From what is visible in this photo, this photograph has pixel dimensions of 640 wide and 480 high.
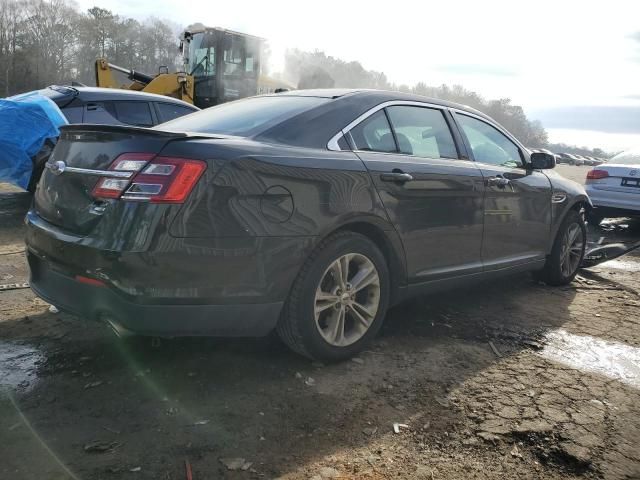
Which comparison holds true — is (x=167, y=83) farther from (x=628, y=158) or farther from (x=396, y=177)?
(x=396, y=177)

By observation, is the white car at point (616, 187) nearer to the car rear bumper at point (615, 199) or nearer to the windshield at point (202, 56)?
the car rear bumper at point (615, 199)

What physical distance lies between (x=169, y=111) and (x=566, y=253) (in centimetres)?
551

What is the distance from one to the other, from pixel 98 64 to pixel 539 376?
42.6 feet

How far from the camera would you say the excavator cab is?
13.9 meters

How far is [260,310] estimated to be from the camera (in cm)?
279

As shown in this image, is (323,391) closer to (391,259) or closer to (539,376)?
(391,259)

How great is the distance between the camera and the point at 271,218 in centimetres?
275

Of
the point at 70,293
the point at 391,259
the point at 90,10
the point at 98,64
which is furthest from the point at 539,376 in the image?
A: the point at 90,10

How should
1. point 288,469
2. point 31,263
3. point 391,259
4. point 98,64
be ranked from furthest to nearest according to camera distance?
point 98,64 → point 391,259 → point 31,263 → point 288,469

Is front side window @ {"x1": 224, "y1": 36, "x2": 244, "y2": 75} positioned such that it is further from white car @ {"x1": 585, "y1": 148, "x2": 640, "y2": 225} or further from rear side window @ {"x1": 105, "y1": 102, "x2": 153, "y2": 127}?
white car @ {"x1": 585, "y1": 148, "x2": 640, "y2": 225}

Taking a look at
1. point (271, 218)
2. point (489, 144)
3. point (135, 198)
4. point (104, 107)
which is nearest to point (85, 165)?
point (135, 198)

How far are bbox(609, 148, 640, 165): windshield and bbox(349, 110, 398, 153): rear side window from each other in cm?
637

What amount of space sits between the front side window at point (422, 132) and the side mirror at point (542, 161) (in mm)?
1134

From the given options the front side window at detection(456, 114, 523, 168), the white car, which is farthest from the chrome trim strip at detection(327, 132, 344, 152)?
the white car
